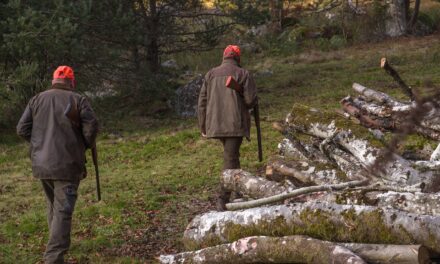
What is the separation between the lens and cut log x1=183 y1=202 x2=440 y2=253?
19.5 ft

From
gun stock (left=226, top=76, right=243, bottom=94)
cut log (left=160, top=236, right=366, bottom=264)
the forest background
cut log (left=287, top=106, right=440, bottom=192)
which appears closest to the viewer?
cut log (left=160, top=236, right=366, bottom=264)

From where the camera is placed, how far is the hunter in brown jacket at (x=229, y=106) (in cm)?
939

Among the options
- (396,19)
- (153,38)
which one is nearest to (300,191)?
(153,38)

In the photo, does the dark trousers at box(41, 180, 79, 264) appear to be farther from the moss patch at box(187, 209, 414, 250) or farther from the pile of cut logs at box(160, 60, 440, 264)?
the moss patch at box(187, 209, 414, 250)

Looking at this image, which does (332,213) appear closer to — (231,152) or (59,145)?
(59,145)

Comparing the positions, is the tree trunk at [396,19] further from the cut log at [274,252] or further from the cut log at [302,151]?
the cut log at [274,252]

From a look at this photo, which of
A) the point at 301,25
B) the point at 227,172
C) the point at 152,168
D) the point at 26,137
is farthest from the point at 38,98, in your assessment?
the point at 301,25

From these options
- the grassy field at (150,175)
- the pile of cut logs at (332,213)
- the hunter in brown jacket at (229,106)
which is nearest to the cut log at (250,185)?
the pile of cut logs at (332,213)

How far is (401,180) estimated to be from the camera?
7.66 metres

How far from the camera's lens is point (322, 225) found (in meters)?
6.37

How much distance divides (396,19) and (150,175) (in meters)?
21.0

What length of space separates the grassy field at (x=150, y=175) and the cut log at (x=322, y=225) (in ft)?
4.26

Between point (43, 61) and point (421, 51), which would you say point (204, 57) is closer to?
point (421, 51)

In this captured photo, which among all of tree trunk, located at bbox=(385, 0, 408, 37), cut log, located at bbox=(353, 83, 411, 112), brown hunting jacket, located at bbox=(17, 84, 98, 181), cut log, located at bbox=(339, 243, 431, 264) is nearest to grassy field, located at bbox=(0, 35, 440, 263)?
brown hunting jacket, located at bbox=(17, 84, 98, 181)
